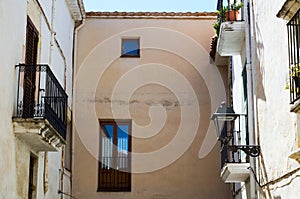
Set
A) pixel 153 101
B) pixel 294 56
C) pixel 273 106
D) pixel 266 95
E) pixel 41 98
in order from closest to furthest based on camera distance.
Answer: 1. pixel 294 56
2. pixel 273 106
3. pixel 266 95
4. pixel 41 98
5. pixel 153 101

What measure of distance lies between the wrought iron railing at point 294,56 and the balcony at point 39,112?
15.3 feet

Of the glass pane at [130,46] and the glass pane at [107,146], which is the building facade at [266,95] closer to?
the glass pane at [107,146]

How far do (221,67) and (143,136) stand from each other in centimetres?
323

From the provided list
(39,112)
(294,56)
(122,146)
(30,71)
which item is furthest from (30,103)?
(122,146)

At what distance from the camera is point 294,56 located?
23.0 feet

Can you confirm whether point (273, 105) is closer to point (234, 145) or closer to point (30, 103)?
point (234, 145)

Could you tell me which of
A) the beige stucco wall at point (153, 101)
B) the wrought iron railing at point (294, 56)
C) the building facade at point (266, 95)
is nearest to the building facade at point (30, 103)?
the beige stucco wall at point (153, 101)

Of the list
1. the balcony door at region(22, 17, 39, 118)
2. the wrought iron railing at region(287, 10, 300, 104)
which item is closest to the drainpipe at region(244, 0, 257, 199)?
the wrought iron railing at region(287, 10, 300, 104)

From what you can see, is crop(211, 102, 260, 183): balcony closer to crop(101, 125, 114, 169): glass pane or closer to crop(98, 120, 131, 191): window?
crop(98, 120, 131, 191): window

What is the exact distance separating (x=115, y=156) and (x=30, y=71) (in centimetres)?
719

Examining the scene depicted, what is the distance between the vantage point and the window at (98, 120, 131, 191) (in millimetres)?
17031

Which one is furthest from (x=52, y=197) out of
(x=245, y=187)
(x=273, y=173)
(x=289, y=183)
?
(x=289, y=183)

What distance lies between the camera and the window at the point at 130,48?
18.2 meters

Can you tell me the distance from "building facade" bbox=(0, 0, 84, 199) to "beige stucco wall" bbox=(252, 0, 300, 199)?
378 centimetres
